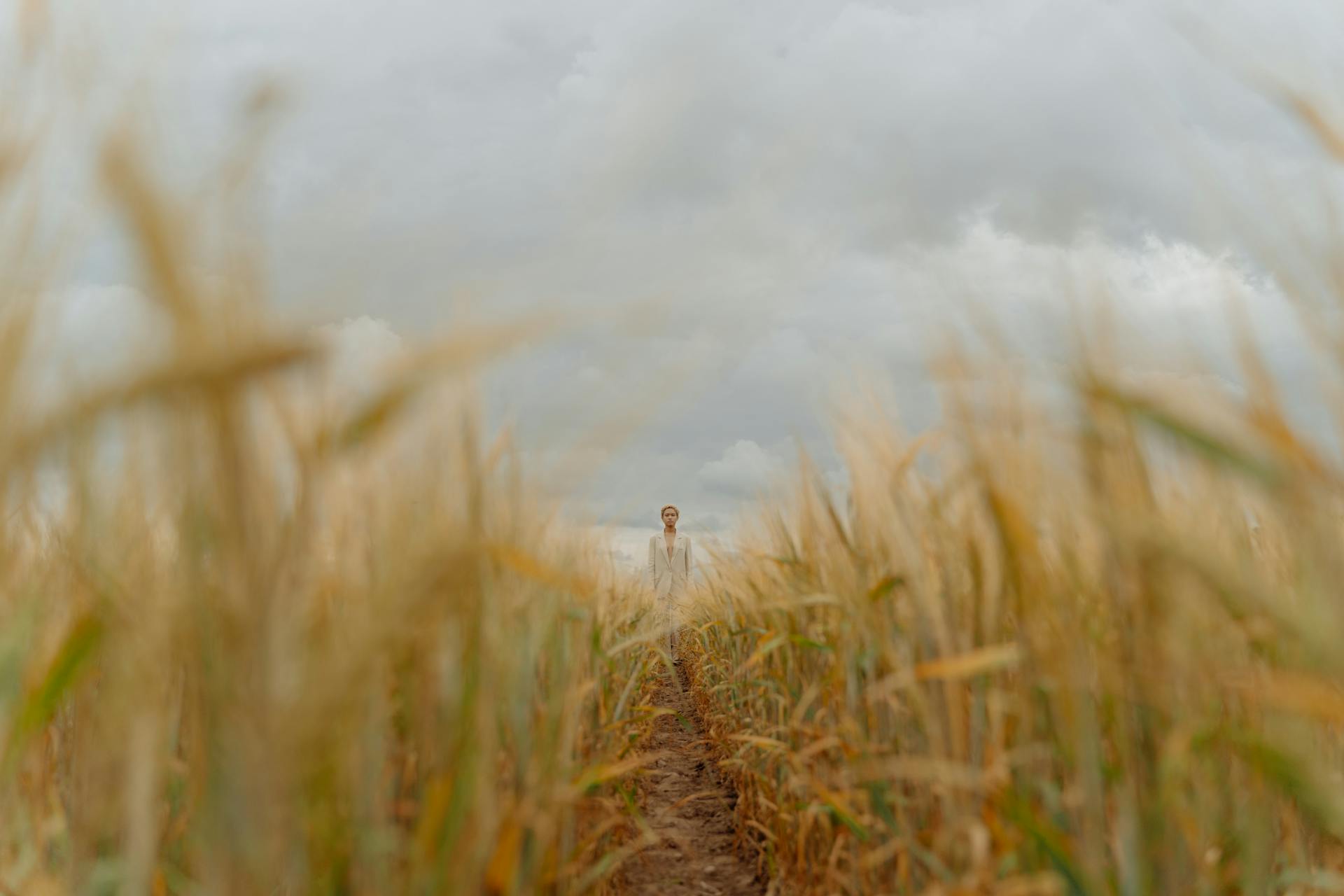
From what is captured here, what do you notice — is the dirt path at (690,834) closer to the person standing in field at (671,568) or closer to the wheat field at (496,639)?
the wheat field at (496,639)

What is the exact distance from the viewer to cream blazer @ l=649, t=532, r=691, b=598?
9203 millimetres

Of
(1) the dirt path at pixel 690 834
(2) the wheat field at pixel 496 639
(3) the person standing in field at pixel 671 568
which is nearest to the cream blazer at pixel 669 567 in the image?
(3) the person standing in field at pixel 671 568

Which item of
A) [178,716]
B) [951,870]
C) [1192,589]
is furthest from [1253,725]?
[178,716]

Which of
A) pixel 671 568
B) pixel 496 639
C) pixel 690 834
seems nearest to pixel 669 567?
pixel 671 568

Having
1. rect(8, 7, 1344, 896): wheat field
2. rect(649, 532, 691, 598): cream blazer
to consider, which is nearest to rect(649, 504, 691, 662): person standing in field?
rect(649, 532, 691, 598): cream blazer

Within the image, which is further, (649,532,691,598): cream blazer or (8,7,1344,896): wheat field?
(649,532,691,598): cream blazer

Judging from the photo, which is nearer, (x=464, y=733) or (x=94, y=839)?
(x=464, y=733)

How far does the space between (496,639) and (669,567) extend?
8292 millimetres

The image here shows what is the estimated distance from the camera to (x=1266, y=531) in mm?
2057

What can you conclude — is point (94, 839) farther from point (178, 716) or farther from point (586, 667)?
point (586, 667)

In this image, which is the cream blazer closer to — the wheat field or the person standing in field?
the person standing in field

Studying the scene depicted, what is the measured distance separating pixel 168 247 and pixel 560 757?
1048 mm

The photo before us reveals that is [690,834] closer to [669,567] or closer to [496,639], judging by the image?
[496,639]

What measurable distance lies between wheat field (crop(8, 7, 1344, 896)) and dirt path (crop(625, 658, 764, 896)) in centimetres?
60
